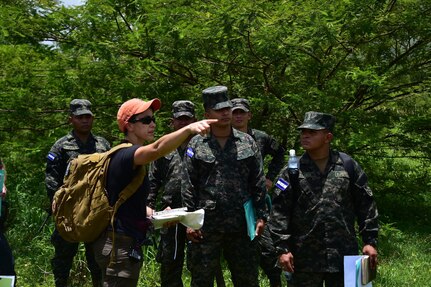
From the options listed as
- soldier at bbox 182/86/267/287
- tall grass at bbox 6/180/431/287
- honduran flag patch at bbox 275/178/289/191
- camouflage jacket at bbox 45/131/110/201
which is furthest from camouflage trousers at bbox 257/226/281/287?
camouflage jacket at bbox 45/131/110/201

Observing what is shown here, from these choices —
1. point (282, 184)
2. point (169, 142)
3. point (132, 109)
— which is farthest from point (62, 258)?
point (169, 142)

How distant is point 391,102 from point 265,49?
2.26m

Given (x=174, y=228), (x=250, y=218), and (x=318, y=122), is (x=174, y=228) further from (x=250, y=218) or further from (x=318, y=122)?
(x=318, y=122)

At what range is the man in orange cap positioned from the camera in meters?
3.81

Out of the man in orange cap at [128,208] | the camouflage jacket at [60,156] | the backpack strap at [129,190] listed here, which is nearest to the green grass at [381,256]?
the camouflage jacket at [60,156]

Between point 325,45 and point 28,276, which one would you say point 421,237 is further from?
point 28,276

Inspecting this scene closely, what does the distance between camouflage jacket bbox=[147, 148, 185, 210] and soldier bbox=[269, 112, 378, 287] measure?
1.50 m

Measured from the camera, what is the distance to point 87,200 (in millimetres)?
3914

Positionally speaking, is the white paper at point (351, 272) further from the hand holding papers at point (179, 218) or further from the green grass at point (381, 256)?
the green grass at point (381, 256)

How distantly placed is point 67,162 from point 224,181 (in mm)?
2074

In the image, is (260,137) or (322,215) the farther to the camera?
(260,137)

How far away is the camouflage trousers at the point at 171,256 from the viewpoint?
586 centimetres

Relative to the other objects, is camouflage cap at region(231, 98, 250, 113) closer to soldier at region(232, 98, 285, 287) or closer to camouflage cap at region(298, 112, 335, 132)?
soldier at region(232, 98, 285, 287)

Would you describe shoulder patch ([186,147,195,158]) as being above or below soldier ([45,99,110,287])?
above
